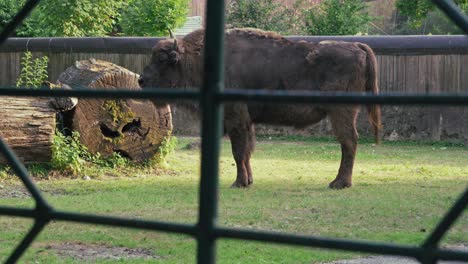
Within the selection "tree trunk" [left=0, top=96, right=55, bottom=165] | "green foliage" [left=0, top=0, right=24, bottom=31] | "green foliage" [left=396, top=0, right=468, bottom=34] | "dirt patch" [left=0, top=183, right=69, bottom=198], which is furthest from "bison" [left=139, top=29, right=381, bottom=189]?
"green foliage" [left=0, top=0, right=24, bottom=31]

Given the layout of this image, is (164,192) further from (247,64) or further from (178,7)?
(178,7)

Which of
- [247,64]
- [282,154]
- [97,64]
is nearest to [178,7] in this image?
[282,154]

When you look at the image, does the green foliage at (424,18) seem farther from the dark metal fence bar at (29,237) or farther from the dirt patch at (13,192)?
the dark metal fence bar at (29,237)

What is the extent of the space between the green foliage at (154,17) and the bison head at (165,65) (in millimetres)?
11250

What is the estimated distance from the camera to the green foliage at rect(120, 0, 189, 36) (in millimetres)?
23264

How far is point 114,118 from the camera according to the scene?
12.6 m

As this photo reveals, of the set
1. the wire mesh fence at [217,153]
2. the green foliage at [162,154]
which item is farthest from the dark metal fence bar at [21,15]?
the green foliage at [162,154]

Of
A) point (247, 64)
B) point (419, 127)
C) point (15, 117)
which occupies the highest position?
point (247, 64)

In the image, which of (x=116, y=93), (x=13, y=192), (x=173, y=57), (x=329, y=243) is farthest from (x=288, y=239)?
(x=173, y=57)

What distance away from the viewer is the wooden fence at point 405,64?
18.0 meters

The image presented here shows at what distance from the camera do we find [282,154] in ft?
52.1

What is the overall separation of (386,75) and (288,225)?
10.6 m

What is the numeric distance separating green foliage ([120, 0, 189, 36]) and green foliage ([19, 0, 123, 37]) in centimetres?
63

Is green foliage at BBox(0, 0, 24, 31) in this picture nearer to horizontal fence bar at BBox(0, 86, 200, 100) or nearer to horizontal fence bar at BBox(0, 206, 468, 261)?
horizontal fence bar at BBox(0, 86, 200, 100)
